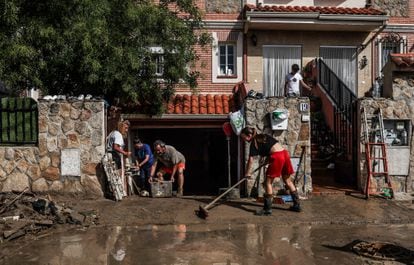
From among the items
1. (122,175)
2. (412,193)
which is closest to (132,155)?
(122,175)

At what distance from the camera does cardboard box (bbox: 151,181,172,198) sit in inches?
456

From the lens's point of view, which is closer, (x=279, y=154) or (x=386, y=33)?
(x=279, y=154)

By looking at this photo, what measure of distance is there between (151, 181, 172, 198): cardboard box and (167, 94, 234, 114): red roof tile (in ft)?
7.82

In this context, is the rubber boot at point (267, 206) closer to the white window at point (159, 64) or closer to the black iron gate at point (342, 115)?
the black iron gate at point (342, 115)

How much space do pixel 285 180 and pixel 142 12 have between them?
510 centimetres

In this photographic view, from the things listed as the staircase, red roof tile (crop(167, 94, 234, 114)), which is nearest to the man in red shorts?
the staircase

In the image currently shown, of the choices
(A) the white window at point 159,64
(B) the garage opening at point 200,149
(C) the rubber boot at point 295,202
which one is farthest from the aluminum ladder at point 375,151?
(B) the garage opening at point 200,149

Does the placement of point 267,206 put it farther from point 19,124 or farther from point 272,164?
point 19,124

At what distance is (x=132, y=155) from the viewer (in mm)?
13633

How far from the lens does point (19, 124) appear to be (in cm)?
1153

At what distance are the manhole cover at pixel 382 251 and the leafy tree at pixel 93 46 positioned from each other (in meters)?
6.32

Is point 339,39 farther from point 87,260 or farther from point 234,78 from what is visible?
point 87,260

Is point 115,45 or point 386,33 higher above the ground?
point 386,33

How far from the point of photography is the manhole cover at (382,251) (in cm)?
713
